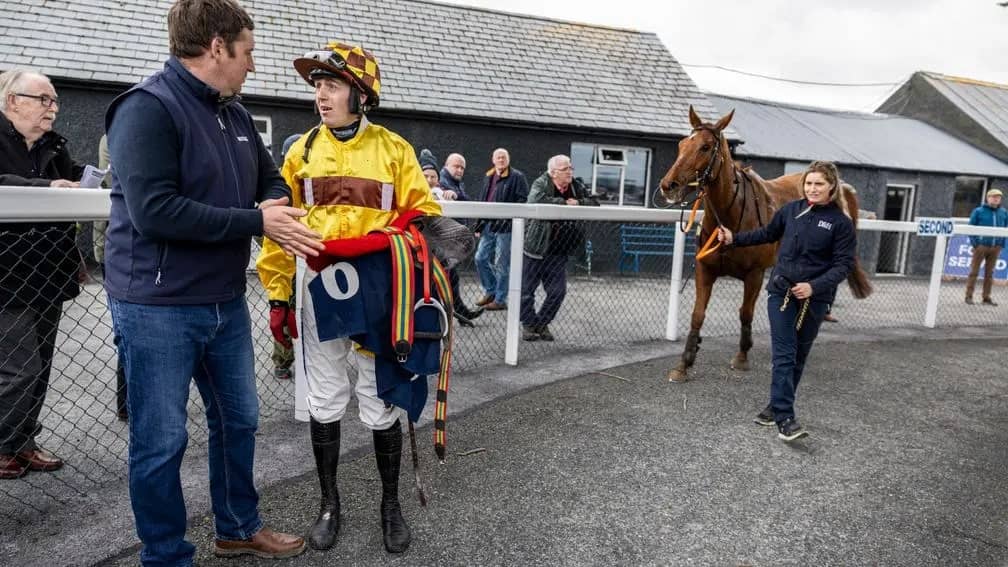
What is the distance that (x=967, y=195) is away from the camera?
651 inches

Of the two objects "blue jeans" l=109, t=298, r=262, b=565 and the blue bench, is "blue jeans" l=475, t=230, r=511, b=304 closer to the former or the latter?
the blue bench

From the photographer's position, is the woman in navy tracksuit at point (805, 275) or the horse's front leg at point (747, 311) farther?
the horse's front leg at point (747, 311)

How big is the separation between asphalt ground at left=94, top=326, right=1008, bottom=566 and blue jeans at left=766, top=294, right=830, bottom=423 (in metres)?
0.24

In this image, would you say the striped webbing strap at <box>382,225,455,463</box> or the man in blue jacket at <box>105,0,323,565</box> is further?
the striped webbing strap at <box>382,225,455,463</box>

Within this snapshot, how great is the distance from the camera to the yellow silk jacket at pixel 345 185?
248 centimetres

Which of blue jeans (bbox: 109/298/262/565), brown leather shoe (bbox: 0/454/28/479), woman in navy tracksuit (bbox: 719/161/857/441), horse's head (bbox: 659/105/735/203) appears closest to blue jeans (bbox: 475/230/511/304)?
horse's head (bbox: 659/105/735/203)

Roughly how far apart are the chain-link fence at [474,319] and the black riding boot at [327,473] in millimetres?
938

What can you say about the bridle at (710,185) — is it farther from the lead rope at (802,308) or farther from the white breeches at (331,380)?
the white breeches at (331,380)

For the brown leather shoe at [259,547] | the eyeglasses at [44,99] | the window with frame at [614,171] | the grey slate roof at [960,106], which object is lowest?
the brown leather shoe at [259,547]

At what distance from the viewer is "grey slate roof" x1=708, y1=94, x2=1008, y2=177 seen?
49.0 feet

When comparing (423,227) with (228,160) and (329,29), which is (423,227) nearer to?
(228,160)

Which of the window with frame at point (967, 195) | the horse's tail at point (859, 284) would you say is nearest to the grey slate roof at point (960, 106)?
the window with frame at point (967, 195)

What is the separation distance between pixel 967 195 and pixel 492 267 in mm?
15483

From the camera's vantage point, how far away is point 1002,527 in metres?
2.98
